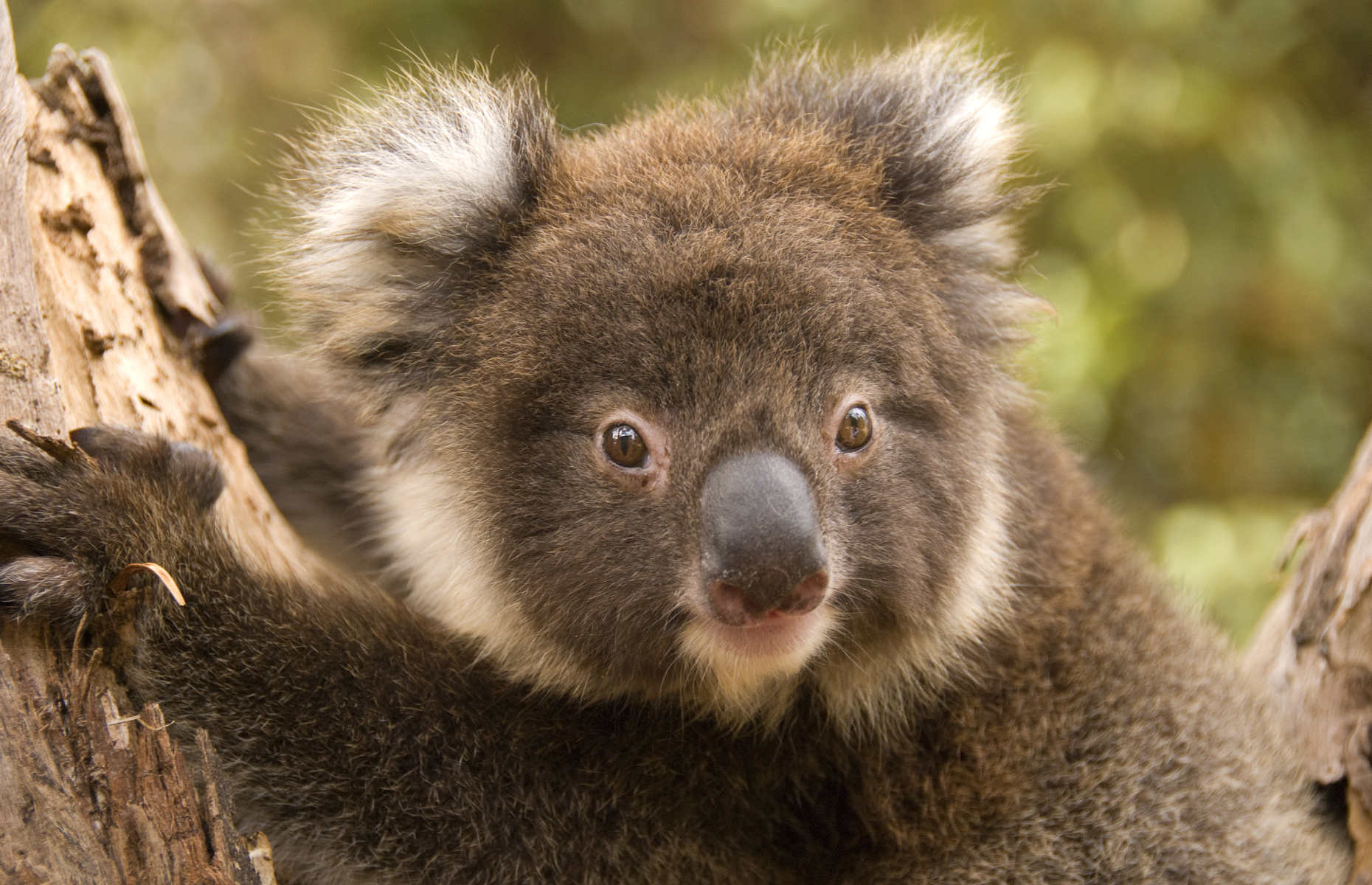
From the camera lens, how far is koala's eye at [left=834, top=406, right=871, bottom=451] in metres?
2.59

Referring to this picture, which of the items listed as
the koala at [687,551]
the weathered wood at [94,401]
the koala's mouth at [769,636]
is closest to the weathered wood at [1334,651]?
the koala at [687,551]

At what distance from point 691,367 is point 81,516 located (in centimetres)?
119

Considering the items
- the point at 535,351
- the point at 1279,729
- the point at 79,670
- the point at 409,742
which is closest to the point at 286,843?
the point at 409,742

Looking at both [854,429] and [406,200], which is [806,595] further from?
[406,200]

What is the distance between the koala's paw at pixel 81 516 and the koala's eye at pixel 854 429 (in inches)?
52.4

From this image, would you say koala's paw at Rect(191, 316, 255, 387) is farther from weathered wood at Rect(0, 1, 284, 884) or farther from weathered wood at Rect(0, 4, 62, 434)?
weathered wood at Rect(0, 4, 62, 434)

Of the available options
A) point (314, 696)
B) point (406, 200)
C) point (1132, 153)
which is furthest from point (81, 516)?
point (1132, 153)

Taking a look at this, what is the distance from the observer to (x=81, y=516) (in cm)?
232

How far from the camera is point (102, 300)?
112 inches

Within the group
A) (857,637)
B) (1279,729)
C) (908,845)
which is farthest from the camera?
(1279,729)

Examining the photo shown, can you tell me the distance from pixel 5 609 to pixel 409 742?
833 mm

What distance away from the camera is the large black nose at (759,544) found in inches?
88.2

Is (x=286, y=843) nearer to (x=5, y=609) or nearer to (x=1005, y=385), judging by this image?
(x=5, y=609)

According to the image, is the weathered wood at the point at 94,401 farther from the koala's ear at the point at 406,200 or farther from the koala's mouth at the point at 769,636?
the koala's mouth at the point at 769,636
